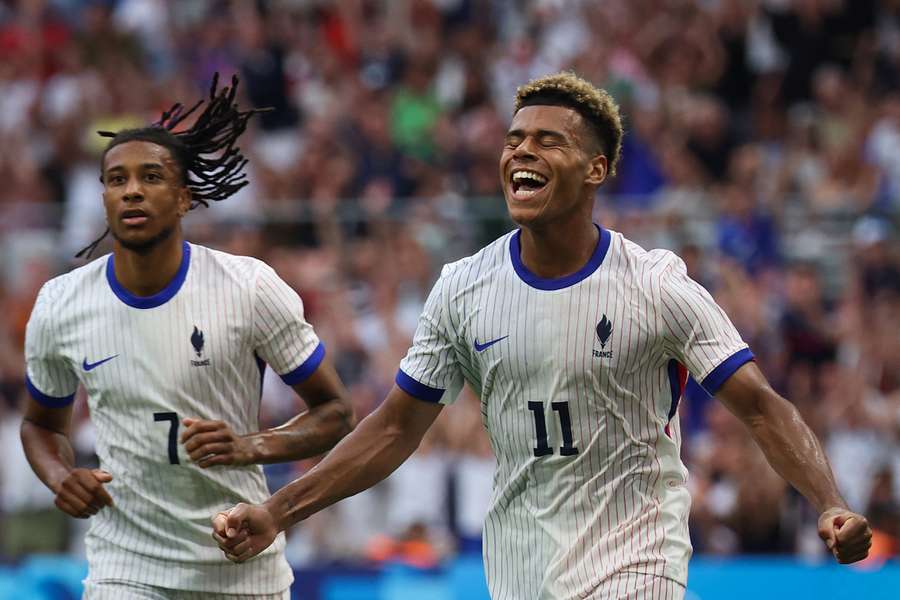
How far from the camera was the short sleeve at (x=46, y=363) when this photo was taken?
6285mm

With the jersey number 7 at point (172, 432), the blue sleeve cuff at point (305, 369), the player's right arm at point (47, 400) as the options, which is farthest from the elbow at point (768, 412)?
the player's right arm at point (47, 400)

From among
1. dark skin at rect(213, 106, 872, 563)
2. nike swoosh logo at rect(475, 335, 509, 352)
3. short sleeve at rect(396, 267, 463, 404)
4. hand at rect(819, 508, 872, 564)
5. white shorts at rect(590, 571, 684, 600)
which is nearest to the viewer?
hand at rect(819, 508, 872, 564)

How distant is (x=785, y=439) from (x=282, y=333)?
2.10 metres

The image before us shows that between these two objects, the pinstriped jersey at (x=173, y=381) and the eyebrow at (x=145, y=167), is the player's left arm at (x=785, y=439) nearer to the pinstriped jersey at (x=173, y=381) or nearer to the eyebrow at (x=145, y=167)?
the pinstriped jersey at (x=173, y=381)

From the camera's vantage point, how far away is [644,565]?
5.21 m

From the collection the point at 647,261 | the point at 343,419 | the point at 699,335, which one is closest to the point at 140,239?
the point at 343,419

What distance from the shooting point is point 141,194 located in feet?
20.0

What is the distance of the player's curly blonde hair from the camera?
5461 mm

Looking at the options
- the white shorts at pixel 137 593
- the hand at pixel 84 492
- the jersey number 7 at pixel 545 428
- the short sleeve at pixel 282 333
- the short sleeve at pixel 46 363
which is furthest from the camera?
the short sleeve at pixel 46 363

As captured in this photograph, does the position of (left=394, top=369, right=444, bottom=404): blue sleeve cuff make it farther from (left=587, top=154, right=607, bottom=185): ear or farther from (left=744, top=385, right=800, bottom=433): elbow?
(left=744, top=385, right=800, bottom=433): elbow

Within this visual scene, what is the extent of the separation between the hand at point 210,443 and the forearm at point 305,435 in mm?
163

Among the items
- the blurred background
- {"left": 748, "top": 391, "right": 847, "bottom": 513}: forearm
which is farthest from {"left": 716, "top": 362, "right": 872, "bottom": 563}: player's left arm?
the blurred background

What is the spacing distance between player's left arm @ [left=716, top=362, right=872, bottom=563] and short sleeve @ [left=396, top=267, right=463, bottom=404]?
0.97 meters

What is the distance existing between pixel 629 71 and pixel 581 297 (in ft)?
28.7
